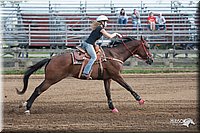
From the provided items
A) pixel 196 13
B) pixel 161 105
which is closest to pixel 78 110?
pixel 161 105

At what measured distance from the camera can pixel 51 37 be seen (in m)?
29.1

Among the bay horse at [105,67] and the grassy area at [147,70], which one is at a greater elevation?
the bay horse at [105,67]

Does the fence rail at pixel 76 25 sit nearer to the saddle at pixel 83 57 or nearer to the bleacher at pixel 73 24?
the bleacher at pixel 73 24

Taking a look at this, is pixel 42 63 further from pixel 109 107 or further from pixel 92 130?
pixel 92 130

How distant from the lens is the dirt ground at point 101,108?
33.5 ft

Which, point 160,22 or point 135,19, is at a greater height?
point 135,19

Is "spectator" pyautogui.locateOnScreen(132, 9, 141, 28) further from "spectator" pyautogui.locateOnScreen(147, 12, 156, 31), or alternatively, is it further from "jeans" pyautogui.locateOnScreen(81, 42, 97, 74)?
"jeans" pyautogui.locateOnScreen(81, 42, 97, 74)

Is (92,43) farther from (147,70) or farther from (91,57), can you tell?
(147,70)

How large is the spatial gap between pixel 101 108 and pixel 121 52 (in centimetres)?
167

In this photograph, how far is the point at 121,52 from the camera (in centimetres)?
1365

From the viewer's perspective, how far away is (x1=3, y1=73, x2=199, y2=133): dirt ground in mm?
10203

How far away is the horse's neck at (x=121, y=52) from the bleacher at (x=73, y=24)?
544 inches

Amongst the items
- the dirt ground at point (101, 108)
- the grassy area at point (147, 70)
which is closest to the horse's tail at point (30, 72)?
the dirt ground at point (101, 108)

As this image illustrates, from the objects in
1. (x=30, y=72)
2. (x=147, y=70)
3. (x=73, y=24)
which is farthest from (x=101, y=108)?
(x=73, y=24)
